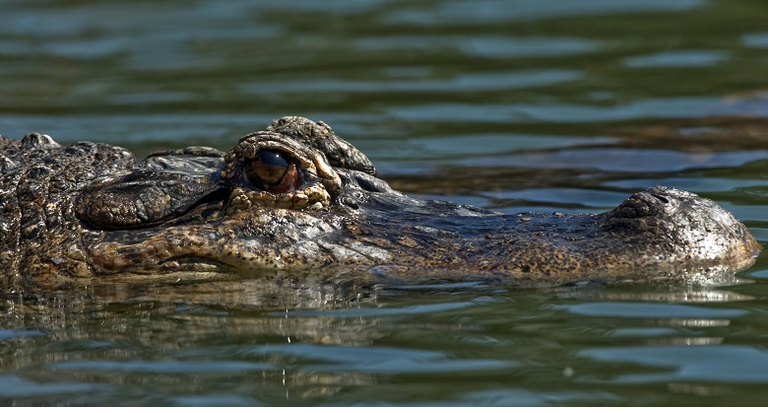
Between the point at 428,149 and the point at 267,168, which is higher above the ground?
the point at 428,149

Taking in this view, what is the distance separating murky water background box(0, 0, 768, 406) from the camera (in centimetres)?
466

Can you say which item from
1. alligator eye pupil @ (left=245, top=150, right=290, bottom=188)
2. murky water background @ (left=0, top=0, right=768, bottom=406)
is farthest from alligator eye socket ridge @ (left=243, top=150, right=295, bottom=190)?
murky water background @ (left=0, top=0, right=768, bottom=406)

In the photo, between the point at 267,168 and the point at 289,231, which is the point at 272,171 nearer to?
the point at 267,168

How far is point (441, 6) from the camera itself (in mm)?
15602

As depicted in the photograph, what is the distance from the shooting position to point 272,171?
244 inches

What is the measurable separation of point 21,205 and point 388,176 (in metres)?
3.39

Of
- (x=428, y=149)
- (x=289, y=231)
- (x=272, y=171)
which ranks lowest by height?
(x=289, y=231)

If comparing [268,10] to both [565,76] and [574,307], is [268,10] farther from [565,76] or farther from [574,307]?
[574,307]

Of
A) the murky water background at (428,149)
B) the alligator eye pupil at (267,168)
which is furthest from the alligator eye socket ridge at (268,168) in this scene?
the murky water background at (428,149)

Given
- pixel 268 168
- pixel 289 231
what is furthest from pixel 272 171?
pixel 289 231

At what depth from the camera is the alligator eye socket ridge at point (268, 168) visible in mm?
6188

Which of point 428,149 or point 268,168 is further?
point 428,149
